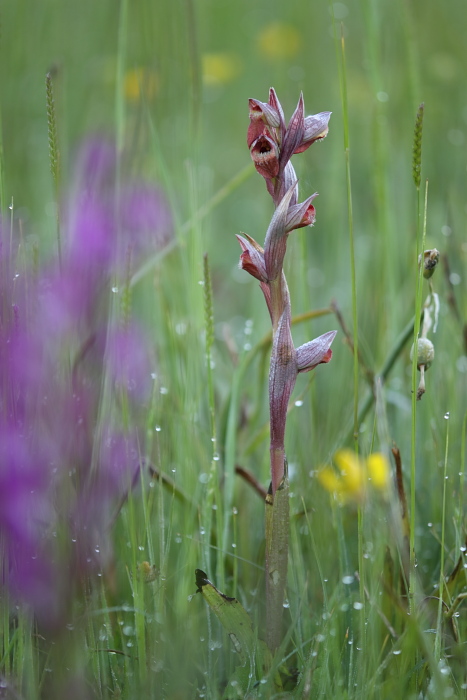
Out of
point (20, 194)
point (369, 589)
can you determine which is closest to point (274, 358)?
point (369, 589)

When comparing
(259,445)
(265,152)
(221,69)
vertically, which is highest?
(221,69)

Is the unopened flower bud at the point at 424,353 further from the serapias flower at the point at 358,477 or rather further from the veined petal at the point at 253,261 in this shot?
the veined petal at the point at 253,261

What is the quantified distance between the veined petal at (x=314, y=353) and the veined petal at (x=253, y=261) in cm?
8

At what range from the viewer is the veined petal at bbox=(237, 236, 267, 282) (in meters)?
0.70

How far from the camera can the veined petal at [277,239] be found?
68 cm

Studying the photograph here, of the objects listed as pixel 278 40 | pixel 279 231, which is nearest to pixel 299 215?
pixel 279 231

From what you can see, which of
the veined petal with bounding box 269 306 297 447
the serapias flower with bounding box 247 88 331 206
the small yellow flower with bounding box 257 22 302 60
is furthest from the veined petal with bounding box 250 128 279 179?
the small yellow flower with bounding box 257 22 302 60

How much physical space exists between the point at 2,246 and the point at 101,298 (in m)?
0.21

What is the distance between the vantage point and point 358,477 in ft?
2.33

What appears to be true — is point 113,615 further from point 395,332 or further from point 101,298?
point 395,332

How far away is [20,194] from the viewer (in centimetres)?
165

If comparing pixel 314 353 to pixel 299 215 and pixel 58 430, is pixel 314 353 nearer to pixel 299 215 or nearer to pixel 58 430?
pixel 299 215

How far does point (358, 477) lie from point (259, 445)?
1.64ft

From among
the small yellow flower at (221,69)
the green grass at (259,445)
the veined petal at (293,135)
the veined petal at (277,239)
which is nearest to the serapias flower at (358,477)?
the green grass at (259,445)
